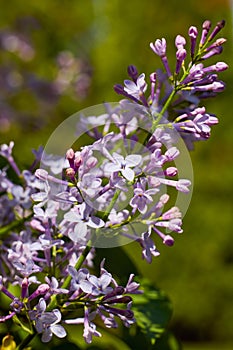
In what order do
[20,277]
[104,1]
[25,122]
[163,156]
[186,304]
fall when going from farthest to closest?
1. [104,1]
2. [186,304]
3. [25,122]
4. [20,277]
5. [163,156]

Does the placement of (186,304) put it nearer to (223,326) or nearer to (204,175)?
(223,326)

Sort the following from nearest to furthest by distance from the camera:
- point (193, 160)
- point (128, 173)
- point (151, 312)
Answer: point (128, 173) < point (151, 312) < point (193, 160)

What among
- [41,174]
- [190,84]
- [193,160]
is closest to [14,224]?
[41,174]

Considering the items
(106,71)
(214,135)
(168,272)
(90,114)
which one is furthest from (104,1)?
(90,114)

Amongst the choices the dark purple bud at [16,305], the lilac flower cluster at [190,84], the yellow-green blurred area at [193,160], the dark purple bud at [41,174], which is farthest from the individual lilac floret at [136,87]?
the yellow-green blurred area at [193,160]

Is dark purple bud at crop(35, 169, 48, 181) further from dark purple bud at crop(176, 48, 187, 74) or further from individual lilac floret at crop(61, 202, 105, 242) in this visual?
dark purple bud at crop(176, 48, 187, 74)

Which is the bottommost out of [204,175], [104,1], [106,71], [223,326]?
[223,326]

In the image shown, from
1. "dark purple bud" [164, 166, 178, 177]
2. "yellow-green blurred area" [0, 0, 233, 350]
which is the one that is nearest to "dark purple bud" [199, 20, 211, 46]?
"dark purple bud" [164, 166, 178, 177]

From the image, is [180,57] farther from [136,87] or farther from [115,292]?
[115,292]
